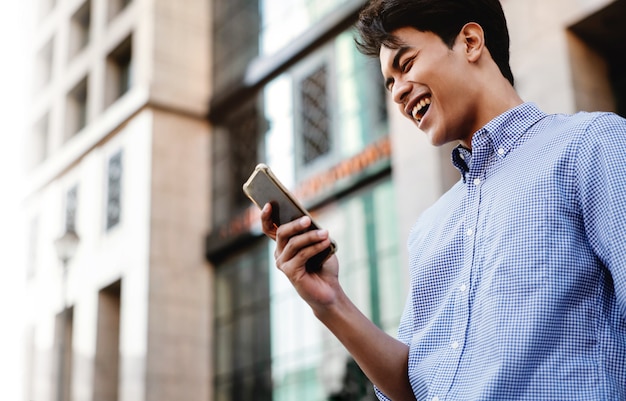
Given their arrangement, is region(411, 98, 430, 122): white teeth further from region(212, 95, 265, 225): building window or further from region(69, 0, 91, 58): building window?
region(69, 0, 91, 58): building window

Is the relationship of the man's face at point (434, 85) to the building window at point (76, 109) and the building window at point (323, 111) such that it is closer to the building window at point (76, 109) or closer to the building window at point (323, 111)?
the building window at point (323, 111)

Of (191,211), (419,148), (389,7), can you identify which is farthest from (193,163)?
(389,7)

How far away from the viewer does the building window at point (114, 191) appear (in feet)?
90.0

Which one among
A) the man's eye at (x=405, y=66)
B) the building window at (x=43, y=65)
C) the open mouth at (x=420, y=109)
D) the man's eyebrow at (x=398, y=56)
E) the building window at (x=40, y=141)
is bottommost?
the open mouth at (x=420, y=109)

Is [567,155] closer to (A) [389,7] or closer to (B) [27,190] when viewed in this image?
(A) [389,7]

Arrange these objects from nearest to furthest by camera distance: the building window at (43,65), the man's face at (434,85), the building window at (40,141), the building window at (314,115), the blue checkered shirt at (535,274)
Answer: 1. the blue checkered shirt at (535,274)
2. the man's face at (434,85)
3. the building window at (314,115)
4. the building window at (40,141)
5. the building window at (43,65)

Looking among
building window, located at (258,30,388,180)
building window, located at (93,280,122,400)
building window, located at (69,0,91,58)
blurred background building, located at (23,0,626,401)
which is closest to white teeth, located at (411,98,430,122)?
blurred background building, located at (23,0,626,401)

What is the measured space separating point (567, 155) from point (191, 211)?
79.9 feet

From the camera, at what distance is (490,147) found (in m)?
2.52

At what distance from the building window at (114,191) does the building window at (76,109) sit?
4698 mm

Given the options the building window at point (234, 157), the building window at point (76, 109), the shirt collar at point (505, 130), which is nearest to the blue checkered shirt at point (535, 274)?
the shirt collar at point (505, 130)

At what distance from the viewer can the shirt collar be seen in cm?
249

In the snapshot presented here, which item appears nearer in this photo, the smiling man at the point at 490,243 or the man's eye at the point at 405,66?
the smiling man at the point at 490,243

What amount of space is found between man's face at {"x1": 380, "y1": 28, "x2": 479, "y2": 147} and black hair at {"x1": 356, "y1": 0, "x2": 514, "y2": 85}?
0.08ft
